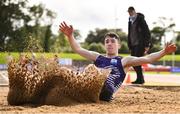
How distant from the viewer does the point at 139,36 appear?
15.8 m

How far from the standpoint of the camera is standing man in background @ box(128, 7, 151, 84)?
15.7 metres

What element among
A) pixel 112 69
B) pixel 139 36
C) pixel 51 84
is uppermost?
pixel 139 36

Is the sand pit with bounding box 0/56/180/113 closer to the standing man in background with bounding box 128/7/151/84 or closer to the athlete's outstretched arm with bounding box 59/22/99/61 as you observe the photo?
the athlete's outstretched arm with bounding box 59/22/99/61

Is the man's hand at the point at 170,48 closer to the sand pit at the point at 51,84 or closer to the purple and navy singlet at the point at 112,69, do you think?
the purple and navy singlet at the point at 112,69

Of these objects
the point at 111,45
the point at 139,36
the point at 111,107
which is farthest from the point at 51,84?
the point at 139,36

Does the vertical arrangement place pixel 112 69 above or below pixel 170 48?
below

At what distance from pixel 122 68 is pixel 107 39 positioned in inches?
20.3

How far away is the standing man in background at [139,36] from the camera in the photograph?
1567cm

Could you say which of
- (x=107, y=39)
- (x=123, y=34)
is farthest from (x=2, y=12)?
(x=123, y=34)

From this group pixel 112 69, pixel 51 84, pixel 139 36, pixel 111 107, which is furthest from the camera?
pixel 139 36

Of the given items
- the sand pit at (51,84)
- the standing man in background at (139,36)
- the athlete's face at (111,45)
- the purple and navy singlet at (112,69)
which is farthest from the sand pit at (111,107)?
the standing man in background at (139,36)

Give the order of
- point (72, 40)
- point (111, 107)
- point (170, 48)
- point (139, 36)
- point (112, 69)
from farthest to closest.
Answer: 1. point (139, 36)
2. point (72, 40)
3. point (112, 69)
4. point (170, 48)
5. point (111, 107)

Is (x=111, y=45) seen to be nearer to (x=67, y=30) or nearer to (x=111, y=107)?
(x=67, y=30)

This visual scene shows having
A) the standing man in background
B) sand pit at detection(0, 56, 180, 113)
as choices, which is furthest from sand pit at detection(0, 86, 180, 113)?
the standing man in background
